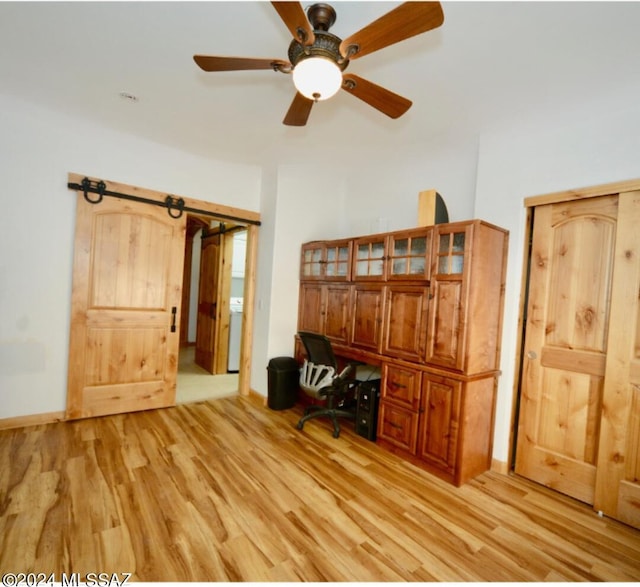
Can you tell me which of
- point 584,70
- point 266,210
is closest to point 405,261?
point 584,70

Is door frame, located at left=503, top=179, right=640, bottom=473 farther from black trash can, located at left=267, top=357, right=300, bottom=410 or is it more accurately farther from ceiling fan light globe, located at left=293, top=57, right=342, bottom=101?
black trash can, located at left=267, top=357, right=300, bottom=410

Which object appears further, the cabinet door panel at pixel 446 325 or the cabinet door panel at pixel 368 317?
the cabinet door panel at pixel 368 317

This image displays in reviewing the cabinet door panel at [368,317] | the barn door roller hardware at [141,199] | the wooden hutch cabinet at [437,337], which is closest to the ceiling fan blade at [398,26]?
the wooden hutch cabinet at [437,337]

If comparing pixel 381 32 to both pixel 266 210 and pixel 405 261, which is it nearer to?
pixel 405 261

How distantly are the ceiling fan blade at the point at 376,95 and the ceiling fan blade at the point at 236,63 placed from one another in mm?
338

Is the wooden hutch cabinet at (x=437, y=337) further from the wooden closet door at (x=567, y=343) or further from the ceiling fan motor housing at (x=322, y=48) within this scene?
the ceiling fan motor housing at (x=322, y=48)

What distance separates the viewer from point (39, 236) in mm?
2934

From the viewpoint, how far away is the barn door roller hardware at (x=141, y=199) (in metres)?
3.07

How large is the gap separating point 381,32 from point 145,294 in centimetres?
317

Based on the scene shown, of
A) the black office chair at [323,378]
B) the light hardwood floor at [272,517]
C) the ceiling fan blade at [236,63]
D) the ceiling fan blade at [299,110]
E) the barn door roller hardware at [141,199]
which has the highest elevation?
the ceiling fan blade at [236,63]

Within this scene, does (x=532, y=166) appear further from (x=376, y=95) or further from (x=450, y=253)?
(x=376, y=95)

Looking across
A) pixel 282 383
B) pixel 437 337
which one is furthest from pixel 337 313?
pixel 437 337

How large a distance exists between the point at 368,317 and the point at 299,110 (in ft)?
6.13

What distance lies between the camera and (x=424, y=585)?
1.54 metres
